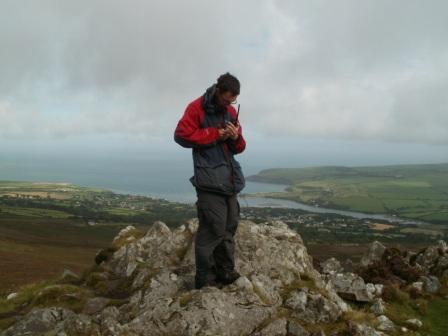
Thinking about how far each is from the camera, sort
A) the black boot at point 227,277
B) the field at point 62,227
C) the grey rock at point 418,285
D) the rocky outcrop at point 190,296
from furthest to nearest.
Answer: the field at point 62,227
the grey rock at point 418,285
the black boot at point 227,277
the rocky outcrop at point 190,296

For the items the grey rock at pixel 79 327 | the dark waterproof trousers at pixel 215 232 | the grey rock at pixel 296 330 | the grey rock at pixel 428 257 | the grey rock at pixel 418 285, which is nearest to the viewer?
the grey rock at pixel 79 327

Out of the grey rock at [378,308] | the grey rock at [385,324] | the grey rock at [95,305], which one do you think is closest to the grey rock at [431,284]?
the grey rock at [378,308]

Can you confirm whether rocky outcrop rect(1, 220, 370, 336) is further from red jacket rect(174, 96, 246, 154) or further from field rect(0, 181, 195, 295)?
field rect(0, 181, 195, 295)

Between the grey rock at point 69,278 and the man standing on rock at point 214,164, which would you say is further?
the grey rock at point 69,278

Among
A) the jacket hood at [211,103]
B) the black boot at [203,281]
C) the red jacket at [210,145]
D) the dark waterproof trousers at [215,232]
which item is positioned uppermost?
the jacket hood at [211,103]

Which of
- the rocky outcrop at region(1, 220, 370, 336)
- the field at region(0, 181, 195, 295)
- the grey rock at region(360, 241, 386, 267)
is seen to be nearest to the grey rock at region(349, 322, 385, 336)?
the rocky outcrop at region(1, 220, 370, 336)

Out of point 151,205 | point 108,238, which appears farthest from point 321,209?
point 108,238

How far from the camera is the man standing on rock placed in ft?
30.3

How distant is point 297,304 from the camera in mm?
9680

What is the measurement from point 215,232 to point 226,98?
2.87m

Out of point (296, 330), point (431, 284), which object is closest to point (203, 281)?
point (296, 330)

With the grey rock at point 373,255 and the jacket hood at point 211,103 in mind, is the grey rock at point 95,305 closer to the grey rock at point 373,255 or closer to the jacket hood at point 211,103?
the jacket hood at point 211,103

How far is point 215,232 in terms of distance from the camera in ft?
31.3

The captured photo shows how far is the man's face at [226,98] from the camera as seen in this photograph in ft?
30.0
